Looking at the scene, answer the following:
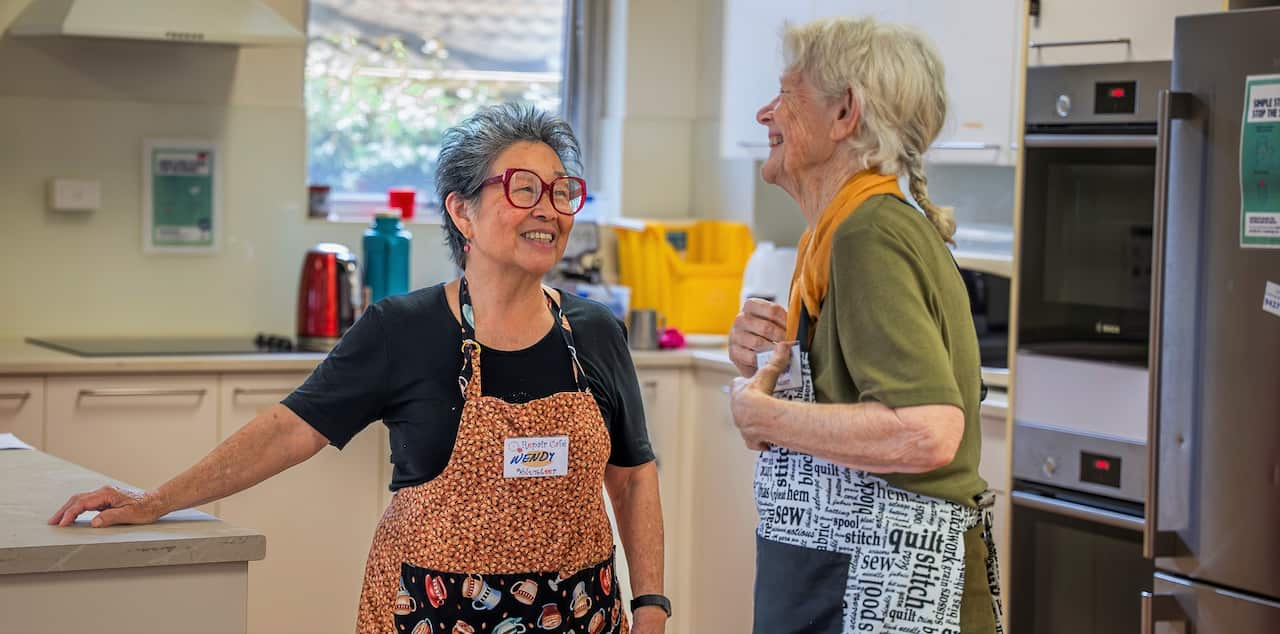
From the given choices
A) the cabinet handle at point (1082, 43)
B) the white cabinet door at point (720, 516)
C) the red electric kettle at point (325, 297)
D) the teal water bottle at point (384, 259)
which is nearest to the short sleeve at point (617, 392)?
the cabinet handle at point (1082, 43)

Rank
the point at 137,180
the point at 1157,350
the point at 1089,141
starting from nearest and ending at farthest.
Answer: the point at 1157,350 → the point at 1089,141 → the point at 137,180

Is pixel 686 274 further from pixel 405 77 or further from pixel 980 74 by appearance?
pixel 980 74

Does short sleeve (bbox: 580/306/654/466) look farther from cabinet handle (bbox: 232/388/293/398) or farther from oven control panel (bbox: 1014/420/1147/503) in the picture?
cabinet handle (bbox: 232/388/293/398)

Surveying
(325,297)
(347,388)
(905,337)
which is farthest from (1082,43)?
(325,297)

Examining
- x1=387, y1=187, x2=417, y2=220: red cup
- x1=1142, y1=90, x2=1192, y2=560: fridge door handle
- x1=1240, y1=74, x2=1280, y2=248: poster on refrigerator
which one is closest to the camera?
x1=1240, y1=74, x2=1280, y2=248: poster on refrigerator

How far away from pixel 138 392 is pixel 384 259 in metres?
0.81

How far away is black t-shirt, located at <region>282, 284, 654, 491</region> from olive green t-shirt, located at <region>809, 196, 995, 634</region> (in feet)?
1.47

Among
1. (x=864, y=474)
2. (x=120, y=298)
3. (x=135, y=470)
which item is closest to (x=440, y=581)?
(x=864, y=474)

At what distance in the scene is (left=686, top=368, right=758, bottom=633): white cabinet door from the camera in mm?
3785

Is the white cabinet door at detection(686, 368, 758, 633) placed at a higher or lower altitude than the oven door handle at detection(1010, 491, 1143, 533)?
lower

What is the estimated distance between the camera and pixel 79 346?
12.2 feet

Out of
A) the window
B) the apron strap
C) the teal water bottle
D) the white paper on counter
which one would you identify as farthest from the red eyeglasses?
the window

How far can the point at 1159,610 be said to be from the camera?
2572mm

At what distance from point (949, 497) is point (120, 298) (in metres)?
2.99
